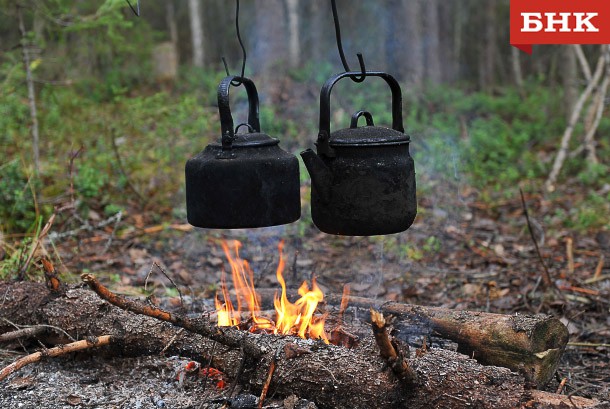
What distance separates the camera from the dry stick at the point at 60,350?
3.38m

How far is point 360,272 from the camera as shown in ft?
19.6

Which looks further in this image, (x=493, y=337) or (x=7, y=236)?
(x=7, y=236)

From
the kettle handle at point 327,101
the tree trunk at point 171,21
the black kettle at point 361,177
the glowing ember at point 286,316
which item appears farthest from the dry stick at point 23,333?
the tree trunk at point 171,21

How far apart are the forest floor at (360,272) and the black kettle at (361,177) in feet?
3.07

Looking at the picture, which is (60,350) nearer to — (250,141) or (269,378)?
(269,378)

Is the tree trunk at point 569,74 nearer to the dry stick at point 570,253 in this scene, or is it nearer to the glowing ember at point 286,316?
the dry stick at point 570,253

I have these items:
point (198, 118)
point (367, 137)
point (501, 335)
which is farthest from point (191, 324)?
point (198, 118)

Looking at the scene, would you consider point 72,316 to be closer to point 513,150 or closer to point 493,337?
point 493,337

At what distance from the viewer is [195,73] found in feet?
53.5

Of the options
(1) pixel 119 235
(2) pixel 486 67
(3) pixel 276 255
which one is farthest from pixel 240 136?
(2) pixel 486 67

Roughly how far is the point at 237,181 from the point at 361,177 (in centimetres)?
56

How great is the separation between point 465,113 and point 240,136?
10.2m

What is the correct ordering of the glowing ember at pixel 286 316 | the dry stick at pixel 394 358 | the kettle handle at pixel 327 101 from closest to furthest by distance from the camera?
1. the dry stick at pixel 394 358
2. the kettle handle at pixel 327 101
3. the glowing ember at pixel 286 316

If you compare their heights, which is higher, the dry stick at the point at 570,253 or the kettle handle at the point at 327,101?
the kettle handle at the point at 327,101
